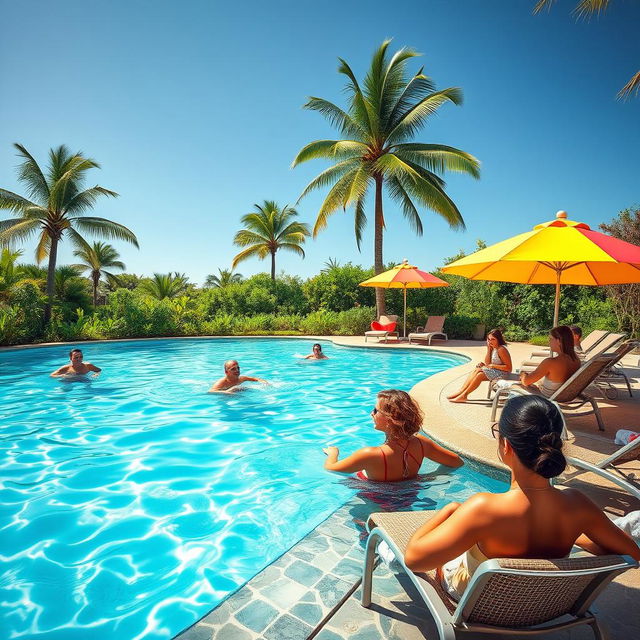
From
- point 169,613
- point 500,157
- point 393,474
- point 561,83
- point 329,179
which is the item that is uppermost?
point 561,83

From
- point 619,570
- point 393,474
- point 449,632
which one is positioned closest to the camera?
point 619,570

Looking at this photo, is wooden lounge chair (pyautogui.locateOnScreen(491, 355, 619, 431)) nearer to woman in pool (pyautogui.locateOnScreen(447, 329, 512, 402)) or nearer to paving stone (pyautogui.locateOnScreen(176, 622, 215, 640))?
woman in pool (pyautogui.locateOnScreen(447, 329, 512, 402))

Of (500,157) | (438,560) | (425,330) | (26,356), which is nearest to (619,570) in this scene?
(438,560)

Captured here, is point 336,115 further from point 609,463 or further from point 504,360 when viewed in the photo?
point 609,463

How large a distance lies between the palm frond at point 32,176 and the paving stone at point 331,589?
22.7m

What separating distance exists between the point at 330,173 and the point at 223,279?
24191 mm

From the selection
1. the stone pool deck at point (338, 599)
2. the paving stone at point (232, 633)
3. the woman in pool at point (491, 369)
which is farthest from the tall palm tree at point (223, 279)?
the paving stone at point (232, 633)

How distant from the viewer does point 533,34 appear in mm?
13391

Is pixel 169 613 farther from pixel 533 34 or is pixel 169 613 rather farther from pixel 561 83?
pixel 561 83

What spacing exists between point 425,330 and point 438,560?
15.4 metres

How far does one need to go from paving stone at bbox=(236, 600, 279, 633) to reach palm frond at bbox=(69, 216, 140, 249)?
22.1m

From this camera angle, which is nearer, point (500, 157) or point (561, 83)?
point (561, 83)

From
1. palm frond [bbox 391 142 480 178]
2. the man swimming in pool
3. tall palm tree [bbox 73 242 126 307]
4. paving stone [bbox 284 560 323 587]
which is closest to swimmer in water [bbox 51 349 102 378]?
the man swimming in pool

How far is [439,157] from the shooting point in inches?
676
